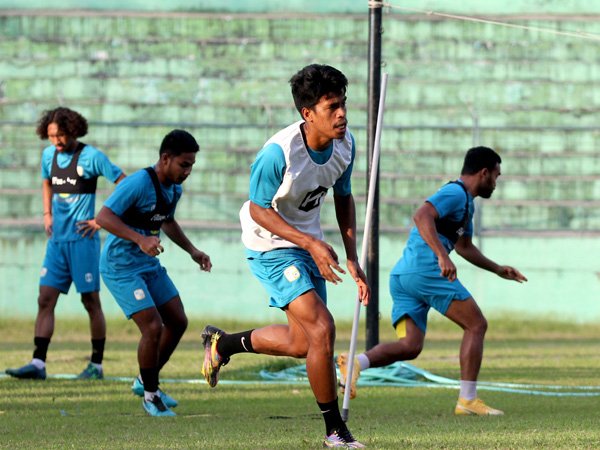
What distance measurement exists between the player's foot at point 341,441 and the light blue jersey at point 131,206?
3513 mm

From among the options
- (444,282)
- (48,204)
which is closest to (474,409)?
Result: (444,282)

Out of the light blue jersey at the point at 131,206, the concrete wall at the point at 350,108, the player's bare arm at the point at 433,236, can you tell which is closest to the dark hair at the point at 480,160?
the player's bare arm at the point at 433,236

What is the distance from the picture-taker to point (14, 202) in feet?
69.0

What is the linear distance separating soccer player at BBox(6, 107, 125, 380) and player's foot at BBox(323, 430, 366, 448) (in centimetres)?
575

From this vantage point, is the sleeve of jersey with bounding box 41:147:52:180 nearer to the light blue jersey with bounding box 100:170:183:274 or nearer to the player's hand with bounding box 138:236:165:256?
the light blue jersey with bounding box 100:170:183:274

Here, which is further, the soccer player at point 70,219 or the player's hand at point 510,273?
the soccer player at point 70,219

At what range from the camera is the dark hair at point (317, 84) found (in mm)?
6906

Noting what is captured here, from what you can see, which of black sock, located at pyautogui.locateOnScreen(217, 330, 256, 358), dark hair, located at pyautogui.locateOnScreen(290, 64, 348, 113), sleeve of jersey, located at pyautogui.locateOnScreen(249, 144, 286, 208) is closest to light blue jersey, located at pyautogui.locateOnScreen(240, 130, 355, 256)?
sleeve of jersey, located at pyautogui.locateOnScreen(249, 144, 286, 208)

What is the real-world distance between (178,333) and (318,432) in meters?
2.73

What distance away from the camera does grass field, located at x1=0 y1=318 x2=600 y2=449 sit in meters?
7.14

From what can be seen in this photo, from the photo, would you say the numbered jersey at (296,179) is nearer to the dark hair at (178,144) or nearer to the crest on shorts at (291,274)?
the crest on shorts at (291,274)

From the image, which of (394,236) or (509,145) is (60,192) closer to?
(394,236)

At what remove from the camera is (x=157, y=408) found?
9367 mm

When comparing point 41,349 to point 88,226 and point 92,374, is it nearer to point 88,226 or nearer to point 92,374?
point 92,374
